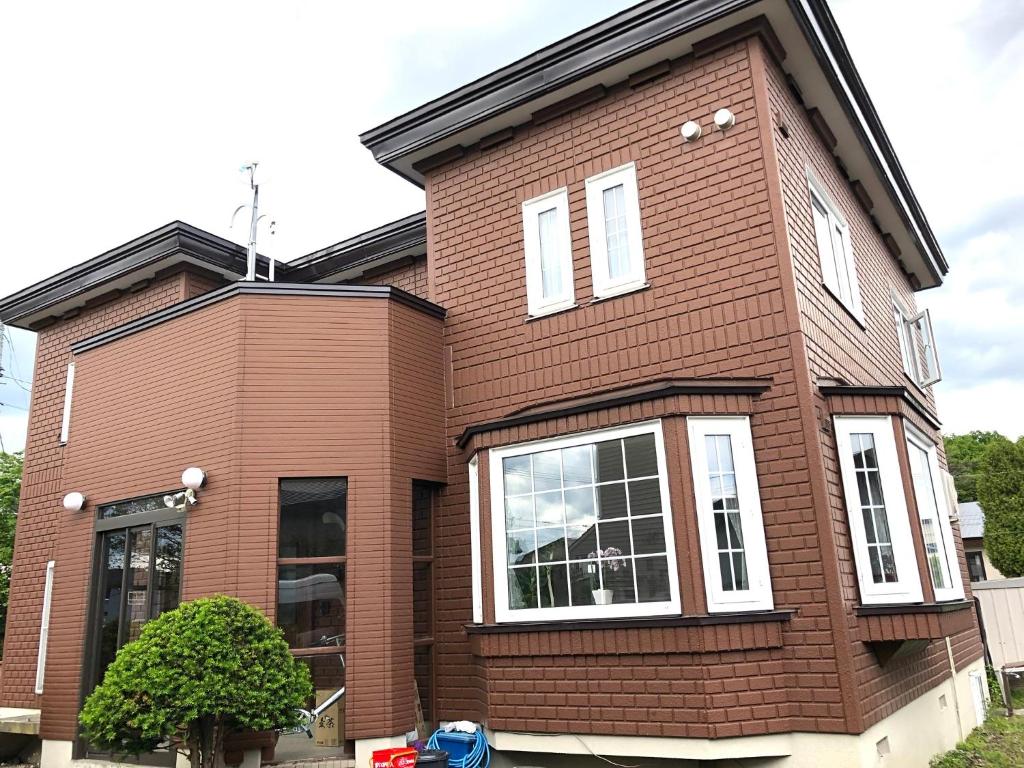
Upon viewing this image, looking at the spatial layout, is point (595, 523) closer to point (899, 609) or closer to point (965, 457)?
point (899, 609)

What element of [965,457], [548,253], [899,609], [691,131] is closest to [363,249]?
[548,253]

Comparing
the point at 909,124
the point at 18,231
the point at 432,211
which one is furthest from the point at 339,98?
the point at 18,231

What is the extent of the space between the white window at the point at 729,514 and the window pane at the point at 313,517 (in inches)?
132

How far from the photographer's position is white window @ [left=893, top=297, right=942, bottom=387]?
12.1 metres

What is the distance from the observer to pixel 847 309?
335 inches

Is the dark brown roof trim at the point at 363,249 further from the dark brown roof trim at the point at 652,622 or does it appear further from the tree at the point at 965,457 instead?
the tree at the point at 965,457

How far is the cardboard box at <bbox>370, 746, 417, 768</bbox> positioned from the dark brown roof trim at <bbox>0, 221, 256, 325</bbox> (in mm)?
7440

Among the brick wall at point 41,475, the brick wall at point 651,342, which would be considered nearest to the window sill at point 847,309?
the brick wall at point 651,342

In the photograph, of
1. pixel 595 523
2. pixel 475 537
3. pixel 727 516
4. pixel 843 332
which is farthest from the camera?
pixel 843 332

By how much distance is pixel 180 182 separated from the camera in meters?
18.4

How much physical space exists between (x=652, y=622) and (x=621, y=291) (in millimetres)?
3083

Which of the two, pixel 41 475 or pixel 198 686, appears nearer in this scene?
pixel 198 686

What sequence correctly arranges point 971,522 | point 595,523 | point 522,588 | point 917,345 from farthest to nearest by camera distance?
point 971,522 < point 917,345 < point 522,588 < point 595,523

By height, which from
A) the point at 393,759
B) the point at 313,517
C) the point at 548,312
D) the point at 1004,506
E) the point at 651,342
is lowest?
the point at 393,759
